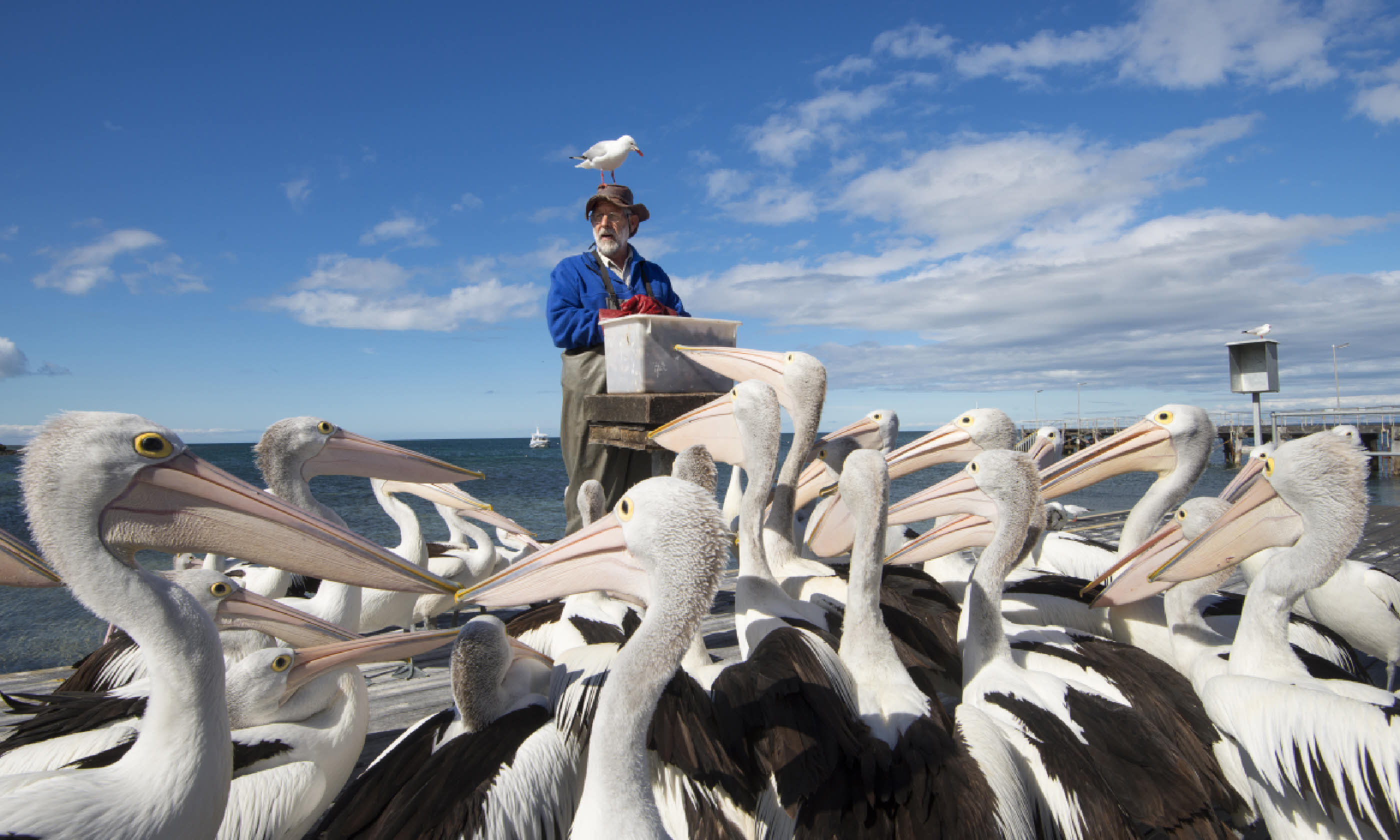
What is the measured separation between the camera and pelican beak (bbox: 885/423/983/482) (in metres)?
3.59

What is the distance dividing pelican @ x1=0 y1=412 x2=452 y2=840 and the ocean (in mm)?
120

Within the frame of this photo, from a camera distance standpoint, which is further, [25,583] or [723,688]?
[723,688]

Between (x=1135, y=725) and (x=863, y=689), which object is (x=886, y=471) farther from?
(x=1135, y=725)

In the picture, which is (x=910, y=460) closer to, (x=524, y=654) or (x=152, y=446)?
(x=524, y=654)

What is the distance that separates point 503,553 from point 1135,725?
4678 millimetres

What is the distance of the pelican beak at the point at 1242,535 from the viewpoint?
2.29 metres

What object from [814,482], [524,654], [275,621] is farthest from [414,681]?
[814,482]

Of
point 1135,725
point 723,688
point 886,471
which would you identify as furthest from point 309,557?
point 1135,725

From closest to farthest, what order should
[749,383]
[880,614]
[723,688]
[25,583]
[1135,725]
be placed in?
[25,583] < [723,688] < [1135,725] < [880,614] < [749,383]

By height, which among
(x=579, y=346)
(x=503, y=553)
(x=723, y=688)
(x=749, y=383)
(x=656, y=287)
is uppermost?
(x=656, y=287)

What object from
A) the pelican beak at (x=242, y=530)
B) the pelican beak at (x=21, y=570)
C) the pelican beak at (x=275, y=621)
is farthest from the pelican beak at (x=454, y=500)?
the pelican beak at (x=242, y=530)

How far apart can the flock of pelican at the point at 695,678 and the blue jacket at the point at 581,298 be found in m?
1.20

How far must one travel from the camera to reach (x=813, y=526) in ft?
13.1

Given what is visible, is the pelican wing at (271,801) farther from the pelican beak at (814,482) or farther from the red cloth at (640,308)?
the pelican beak at (814,482)
